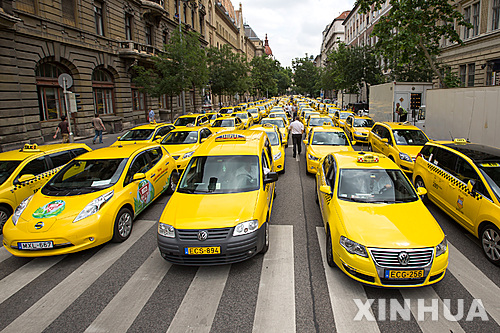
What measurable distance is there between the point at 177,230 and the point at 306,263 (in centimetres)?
219

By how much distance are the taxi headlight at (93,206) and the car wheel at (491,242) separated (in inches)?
265

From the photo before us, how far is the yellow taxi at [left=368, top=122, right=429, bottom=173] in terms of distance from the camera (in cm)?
1098

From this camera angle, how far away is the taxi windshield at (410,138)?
39.1ft

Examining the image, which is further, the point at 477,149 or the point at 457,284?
the point at 477,149

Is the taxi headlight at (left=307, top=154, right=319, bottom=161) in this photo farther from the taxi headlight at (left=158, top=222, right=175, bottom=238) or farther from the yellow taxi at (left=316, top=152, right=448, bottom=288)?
the taxi headlight at (left=158, top=222, right=175, bottom=238)

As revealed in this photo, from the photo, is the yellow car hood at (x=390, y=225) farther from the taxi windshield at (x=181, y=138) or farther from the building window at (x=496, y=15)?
the building window at (x=496, y=15)

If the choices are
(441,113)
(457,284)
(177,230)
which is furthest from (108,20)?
(457,284)

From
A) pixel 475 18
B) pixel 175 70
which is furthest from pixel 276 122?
pixel 475 18

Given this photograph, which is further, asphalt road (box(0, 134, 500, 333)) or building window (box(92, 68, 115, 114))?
Answer: building window (box(92, 68, 115, 114))

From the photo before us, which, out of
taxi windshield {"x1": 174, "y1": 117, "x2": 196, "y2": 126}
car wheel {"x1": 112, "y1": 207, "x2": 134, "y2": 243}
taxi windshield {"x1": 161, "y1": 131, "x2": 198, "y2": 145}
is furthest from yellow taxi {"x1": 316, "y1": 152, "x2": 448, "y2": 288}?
taxi windshield {"x1": 174, "y1": 117, "x2": 196, "y2": 126}

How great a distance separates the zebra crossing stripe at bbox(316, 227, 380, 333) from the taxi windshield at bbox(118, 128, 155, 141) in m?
10.5

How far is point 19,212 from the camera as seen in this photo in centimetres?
601

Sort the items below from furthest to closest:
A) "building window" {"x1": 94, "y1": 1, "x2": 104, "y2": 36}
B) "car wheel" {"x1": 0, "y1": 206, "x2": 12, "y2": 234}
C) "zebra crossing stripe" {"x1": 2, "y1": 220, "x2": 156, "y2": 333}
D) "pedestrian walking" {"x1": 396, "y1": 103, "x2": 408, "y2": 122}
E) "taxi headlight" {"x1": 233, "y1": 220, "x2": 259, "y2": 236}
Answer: "building window" {"x1": 94, "y1": 1, "x2": 104, "y2": 36} < "pedestrian walking" {"x1": 396, "y1": 103, "x2": 408, "y2": 122} < "car wheel" {"x1": 0, "y1": 206, "x2": 12, "y2": 234} < "taxi headlight" {"x1": 233, "y1": 220, "x2": 259, "y2": 236} < "zebra crossing stripe" {"x1": 2, "y1": 220, "x2": 156, "y2": 333}

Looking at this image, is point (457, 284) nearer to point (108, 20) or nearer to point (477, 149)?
point (477, 149)
